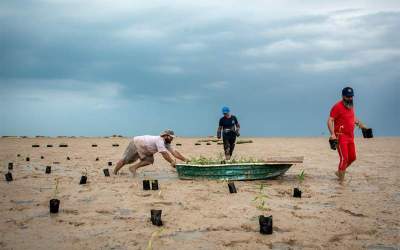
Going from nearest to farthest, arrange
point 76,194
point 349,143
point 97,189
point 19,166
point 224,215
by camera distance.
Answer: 1. point 224,215
2. point 76,194
3. point 97,189
4. point 349,143
5. point 19,166

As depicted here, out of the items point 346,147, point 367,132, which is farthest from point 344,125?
point 367,132

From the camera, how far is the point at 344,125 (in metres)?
10.0

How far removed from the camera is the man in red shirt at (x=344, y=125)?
9953 mm

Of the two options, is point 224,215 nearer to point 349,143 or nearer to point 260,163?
point 260,163

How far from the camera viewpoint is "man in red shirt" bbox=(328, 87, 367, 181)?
9.95 meters

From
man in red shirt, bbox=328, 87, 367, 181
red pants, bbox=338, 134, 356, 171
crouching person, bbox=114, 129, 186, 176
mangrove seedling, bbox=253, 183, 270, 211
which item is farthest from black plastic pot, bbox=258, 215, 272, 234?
crouching person, bbox=114, 129, 186, 176

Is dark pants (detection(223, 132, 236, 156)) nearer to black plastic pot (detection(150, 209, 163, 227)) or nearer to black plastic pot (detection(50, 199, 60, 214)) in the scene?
black plastic pot (detection(50, 199, 60, 214))

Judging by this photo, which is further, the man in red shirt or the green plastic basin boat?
the man in red shirt

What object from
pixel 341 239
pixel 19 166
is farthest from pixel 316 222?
pixel 19 166

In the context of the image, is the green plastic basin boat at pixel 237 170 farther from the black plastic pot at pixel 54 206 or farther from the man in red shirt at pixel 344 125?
the black plastic pot at pixel 54 206

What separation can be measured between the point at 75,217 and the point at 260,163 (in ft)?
14.9

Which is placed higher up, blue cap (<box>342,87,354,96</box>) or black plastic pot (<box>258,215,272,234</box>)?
blue cap (<box>342,87,354,96</box>)

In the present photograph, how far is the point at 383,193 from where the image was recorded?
8.88m

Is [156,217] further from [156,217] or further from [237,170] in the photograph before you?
[237,170]
